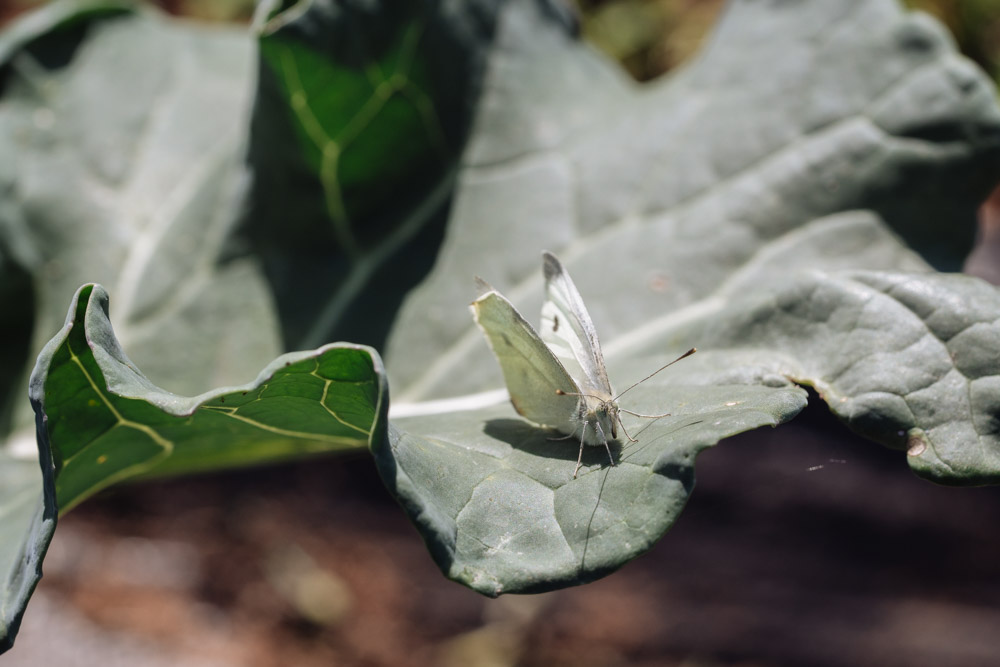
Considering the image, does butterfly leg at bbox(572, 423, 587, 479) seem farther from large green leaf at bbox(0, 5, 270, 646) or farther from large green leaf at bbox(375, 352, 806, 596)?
large green leaf at bbox(0, 5, 270, 646)

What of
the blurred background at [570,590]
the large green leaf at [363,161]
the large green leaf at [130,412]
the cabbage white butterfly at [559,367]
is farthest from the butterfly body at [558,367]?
the blurred background at [570,590]

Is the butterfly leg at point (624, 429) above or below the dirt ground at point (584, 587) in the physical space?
above

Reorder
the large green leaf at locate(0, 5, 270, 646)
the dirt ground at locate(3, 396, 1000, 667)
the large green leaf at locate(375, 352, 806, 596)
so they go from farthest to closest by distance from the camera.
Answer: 1. the dirt ground at locate(3, 396, 1000, 667)
2. the large green leaf at locate(0, 5, 270, 646)
3. the large green leaf at locate(375, 352, 806, 596)

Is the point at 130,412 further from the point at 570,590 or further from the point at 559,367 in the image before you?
the point at 570,590

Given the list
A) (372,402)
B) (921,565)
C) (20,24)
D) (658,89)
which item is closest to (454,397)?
(372,402)

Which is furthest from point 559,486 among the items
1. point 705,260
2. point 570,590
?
point 570,590

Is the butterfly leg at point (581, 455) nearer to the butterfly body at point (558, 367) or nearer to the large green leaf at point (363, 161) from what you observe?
the butterfly body at point (558, 367)

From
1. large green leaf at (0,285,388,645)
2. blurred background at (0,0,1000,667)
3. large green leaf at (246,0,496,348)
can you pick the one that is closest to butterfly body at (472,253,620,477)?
large green leaf at (0,285,388,645)
